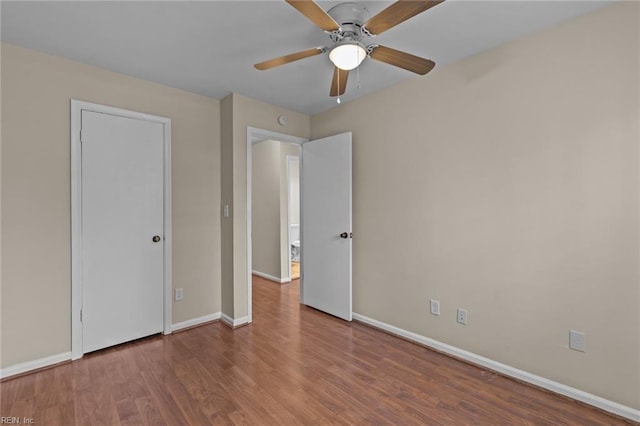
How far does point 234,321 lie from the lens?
315 centimetres

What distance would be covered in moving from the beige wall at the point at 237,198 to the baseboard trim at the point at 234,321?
2 centimetres

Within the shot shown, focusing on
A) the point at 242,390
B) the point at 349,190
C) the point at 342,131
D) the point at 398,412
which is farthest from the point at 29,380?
the point at 342,131

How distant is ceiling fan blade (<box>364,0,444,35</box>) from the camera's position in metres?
1.35

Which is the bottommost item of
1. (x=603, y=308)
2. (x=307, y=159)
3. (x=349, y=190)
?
(x=603, y=308)

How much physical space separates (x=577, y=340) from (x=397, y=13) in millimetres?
2275

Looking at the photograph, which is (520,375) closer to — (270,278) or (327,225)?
(327,225)

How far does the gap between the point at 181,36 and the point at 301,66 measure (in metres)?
0.92

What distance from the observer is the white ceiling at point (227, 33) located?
5.93ft

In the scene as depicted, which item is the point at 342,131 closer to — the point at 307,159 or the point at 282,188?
the point at 307,159

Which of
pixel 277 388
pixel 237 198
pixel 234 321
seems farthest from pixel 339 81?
pixel 234 321

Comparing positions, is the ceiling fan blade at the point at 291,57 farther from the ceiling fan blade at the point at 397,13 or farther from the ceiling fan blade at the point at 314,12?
the ceiling fan blade at the point at 397,13

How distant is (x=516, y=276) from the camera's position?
2.21 metres

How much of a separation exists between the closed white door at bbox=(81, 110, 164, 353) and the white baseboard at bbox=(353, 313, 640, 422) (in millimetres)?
2347

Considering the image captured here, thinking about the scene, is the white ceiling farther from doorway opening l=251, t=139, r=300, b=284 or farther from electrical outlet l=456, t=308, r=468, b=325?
doorway opening l=251, t=139, r=300, b=284
